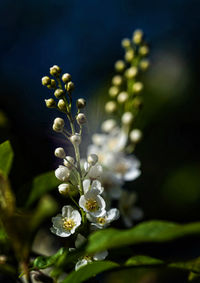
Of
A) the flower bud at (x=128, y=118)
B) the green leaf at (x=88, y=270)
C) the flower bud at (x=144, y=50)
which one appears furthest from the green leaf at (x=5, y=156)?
the flower bud at (x=144, y=50)

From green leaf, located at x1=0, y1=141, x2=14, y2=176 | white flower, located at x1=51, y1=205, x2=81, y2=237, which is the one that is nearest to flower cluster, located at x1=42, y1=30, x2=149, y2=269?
white flower, located at x1=51, y1=205, x2=81, y2=237

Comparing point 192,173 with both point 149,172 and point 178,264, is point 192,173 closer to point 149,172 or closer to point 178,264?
point 149,172

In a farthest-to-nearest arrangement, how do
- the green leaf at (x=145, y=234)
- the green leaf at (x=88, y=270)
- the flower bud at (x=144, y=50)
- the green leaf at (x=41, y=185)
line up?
the flower bud at (x=144, y=50) < the green leaf at (x=41, y=185) < the green leaf at (x=88, y=270) < the green leaf at (x=145, y=234)

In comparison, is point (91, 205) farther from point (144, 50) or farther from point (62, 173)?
point (144, 50)

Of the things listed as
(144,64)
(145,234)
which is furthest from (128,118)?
(145,234)

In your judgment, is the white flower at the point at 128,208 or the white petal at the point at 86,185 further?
the white flower at the point at 128,208

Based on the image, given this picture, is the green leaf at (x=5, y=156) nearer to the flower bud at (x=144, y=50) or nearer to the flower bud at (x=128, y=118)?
the flower bud at (x=128, y=118)

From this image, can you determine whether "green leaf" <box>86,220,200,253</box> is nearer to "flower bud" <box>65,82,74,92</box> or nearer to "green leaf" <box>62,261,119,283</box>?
"green leaf" <box>62,261,119,283</box>
